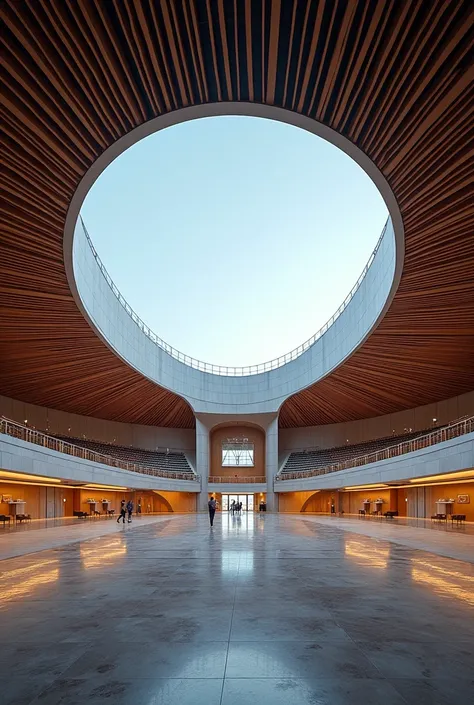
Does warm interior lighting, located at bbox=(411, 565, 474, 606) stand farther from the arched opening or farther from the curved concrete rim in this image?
the arched opening

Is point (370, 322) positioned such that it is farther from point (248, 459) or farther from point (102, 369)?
point (248, 459)

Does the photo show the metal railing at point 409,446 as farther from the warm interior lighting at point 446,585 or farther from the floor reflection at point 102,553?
the floor reflection at point 102,553

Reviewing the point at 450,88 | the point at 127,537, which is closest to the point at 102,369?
the point at 127,537

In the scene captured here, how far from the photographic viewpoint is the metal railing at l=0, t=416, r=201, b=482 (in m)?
18.5

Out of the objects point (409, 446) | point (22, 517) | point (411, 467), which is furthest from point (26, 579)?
point (22, 517)

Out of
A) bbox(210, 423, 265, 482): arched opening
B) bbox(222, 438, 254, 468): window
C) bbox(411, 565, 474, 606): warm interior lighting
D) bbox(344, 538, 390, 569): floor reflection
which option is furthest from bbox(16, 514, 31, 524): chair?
bbox(222, 438, 254, 468): window

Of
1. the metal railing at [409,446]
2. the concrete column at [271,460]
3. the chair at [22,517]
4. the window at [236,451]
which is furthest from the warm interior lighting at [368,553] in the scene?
the window at [236,451]

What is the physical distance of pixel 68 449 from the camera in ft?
81.2

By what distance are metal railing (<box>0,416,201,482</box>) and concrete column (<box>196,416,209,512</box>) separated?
72 centimetres

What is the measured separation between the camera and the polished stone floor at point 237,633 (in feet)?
12.6

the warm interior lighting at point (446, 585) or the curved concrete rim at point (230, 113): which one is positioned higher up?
the curved concrete rim at point (230, 113)

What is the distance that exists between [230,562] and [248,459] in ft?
127

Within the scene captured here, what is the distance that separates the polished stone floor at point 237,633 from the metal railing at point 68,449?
8.96 meters

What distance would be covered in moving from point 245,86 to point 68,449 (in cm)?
1902
